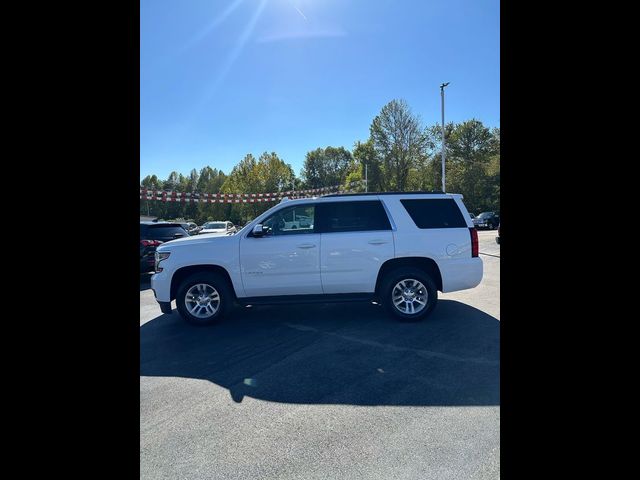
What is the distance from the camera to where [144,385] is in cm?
355

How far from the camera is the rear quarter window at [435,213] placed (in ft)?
17.8

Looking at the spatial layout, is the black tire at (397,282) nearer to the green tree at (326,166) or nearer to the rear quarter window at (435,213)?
the rear quarter window at (435,213)

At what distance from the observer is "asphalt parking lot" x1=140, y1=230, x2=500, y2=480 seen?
7.53 feet

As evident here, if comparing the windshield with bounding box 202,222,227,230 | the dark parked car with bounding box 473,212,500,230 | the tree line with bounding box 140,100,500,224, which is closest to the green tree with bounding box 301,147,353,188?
the tree line with bounding box 140,100,500,224

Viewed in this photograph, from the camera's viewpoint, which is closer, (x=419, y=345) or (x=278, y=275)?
(x=419, y=345)

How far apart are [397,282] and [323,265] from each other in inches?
44.7

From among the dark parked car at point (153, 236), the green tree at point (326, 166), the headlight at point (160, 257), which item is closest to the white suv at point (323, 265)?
the headlight at point (160, 257)

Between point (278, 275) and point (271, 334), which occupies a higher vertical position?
point (278, 275)

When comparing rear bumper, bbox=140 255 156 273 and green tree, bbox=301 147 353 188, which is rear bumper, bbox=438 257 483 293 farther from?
green tree, bbox=301 147 353 188

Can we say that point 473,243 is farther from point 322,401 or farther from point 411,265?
point 322,401
